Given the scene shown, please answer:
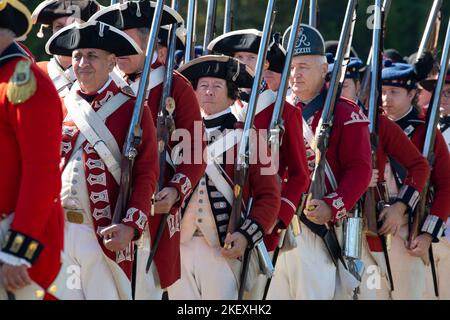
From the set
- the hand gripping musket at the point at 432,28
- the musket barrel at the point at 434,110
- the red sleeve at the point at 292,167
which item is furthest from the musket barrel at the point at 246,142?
the hand gripping musket at the point at 432,28

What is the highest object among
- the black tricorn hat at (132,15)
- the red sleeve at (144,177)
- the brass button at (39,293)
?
the black tricorn hat at (132,15)

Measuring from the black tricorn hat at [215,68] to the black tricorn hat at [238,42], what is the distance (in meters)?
0.45

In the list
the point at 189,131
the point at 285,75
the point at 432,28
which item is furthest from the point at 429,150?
the point at 189,131

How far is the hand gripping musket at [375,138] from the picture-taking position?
8.98 metres

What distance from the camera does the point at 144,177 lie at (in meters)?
6.84

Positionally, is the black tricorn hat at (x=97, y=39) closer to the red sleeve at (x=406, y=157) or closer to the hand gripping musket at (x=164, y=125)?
the hand gripping musket at (x=164, y=125)

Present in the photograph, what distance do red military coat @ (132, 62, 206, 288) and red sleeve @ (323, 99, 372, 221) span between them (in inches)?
46.8

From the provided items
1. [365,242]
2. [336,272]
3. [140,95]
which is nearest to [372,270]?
[365,242]

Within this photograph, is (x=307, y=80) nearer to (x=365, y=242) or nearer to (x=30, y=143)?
(x=365, y=242)

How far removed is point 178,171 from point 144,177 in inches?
23.5

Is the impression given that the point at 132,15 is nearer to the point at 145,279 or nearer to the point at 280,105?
the point at 280,105

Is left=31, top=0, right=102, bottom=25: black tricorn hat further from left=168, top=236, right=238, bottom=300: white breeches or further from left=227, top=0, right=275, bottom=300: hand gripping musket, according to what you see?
left=168, top=236, right=238, bottom=300: white breeches

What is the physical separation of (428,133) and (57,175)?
172 inches

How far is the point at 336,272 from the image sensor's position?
336 inches
